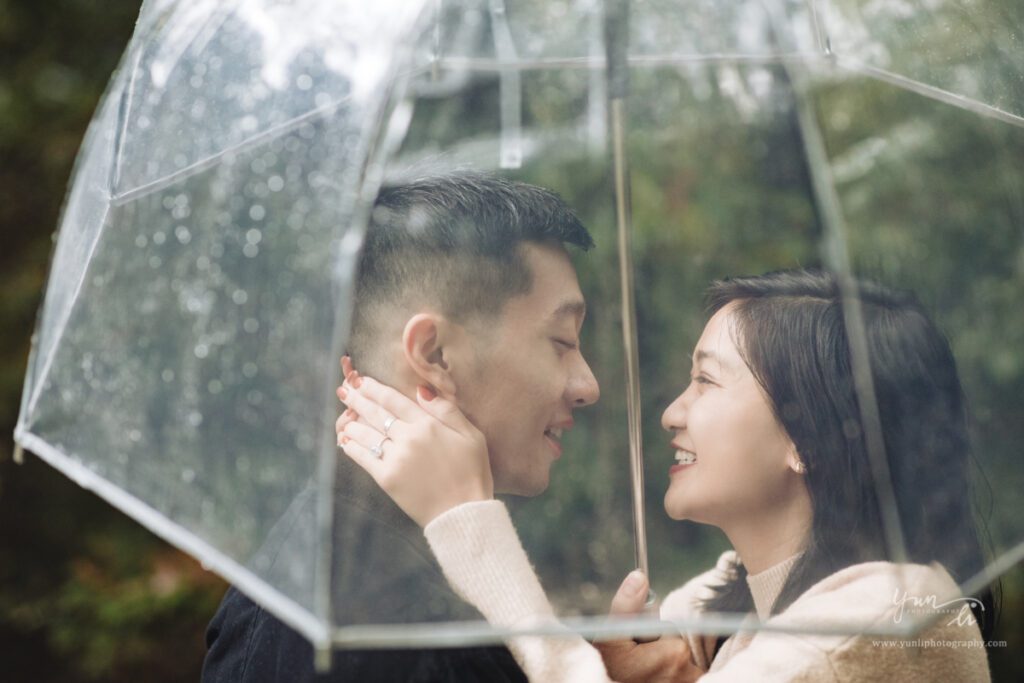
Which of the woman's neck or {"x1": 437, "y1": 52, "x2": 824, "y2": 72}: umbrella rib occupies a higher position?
{"x1": 437, "y1": 52, "x2": 824, "y2": 72}: umbrella rib

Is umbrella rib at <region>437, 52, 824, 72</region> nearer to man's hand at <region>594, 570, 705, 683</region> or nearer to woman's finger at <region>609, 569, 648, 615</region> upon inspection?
woman's finger at <region>609, 569, 648, 615</region>

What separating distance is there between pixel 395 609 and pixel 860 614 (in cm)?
62

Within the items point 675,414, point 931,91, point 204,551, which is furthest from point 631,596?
point 931,91

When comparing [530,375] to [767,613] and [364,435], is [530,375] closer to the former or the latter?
[364,435]

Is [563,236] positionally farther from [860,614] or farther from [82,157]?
[82,157]

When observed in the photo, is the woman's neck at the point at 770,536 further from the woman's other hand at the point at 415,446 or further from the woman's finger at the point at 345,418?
the woman's finger at the point at 345,418

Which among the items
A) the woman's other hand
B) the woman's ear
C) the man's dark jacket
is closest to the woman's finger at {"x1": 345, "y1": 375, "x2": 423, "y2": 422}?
the woman's other hand

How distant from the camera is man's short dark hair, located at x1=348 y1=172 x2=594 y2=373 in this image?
1741 millimetres

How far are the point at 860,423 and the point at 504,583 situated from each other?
58 centimetres

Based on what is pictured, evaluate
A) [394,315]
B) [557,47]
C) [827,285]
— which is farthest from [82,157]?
[827,285]

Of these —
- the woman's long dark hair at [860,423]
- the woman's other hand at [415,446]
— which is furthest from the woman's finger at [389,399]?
the woman's long dark hair at [860,423]

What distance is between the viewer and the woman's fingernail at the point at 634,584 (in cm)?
166

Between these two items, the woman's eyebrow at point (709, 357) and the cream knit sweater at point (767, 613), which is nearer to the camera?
the cream knit sweater at point (767, 613)

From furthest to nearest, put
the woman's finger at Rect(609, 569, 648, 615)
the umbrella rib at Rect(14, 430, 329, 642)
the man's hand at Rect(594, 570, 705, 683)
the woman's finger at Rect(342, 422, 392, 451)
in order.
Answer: the man's hand at Rect(594, 570, 705, 683) → the woman's finger at Rect(342, 422, 392, 451) → the woman's finger at Rect(609, 569, 648, 615) → the umbrella rib at Rect(14, 430, 329, 642)
